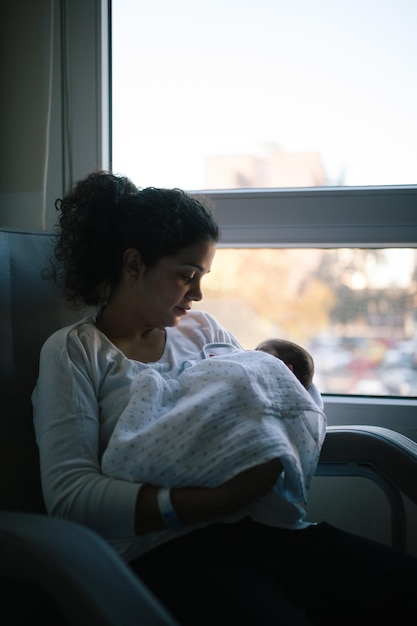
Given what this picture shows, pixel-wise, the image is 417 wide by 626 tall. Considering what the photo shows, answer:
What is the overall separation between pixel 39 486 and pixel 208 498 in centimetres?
39

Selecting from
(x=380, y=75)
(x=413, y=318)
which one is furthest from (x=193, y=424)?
(x=380, y=75)

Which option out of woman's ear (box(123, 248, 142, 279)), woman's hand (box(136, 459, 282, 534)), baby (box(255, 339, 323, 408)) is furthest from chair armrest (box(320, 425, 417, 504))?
woman's ear (box(123, 248, 142, 279))

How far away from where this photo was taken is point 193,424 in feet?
3.22

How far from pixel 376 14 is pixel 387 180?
45cm

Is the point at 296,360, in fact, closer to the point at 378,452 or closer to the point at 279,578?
the point at 378,452

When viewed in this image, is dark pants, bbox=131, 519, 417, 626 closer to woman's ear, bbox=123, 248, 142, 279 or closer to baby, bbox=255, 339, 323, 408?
baby, bbox=255, 339, 323, 408

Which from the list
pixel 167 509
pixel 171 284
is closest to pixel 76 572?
pixel 167 509

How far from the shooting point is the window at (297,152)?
5.37 feet

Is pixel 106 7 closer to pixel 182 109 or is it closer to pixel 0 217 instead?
pixel 182 109

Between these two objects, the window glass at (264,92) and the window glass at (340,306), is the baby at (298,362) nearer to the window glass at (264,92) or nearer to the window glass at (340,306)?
the window glass at (340,306)

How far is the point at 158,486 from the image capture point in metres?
0.98

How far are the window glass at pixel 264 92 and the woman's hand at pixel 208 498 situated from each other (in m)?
0.95

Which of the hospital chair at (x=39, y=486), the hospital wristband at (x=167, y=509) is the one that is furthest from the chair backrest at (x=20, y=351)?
the hospital wristband at (x=167, y=509)

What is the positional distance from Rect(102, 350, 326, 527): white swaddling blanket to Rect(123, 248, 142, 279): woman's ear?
0.73ft
